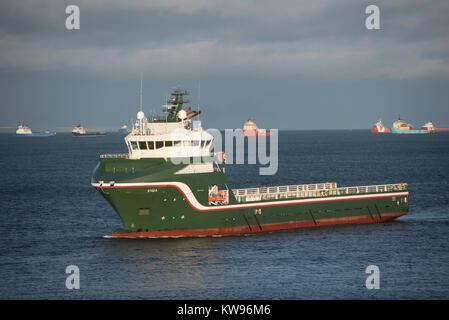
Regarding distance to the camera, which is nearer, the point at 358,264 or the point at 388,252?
the point at 358,264

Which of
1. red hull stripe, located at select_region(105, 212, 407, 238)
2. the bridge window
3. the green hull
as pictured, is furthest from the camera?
the bridge window

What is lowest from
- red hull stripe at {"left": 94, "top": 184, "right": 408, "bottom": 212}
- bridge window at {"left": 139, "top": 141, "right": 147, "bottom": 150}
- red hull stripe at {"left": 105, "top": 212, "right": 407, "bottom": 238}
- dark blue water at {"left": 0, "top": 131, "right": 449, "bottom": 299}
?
dark blue water at {"left": 0, "top": 131, "right": 449, "bottom": 299}

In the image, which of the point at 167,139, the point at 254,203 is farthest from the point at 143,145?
the point at 254,203

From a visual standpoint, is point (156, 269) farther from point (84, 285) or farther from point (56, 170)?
point (56, 170)

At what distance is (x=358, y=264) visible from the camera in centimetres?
3862

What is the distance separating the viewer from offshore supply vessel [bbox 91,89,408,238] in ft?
140

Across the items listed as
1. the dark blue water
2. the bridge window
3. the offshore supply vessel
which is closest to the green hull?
the offshore supply vessel

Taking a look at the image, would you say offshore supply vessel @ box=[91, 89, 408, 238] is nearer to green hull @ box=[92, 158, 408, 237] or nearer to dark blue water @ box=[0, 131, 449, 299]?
green hull @ box=[92, 158, 408, 237]

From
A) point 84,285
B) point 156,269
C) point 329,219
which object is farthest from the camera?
point 329,219

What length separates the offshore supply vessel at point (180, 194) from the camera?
42562 mm

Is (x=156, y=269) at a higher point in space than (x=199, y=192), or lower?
lower
